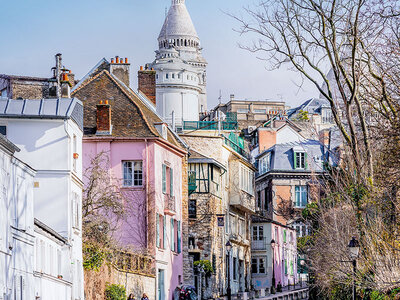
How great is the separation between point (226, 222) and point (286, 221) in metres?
33.8

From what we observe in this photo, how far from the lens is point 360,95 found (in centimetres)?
3219

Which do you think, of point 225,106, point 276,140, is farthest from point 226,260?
point 225,106

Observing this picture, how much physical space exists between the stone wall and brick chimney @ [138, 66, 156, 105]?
15811 mm

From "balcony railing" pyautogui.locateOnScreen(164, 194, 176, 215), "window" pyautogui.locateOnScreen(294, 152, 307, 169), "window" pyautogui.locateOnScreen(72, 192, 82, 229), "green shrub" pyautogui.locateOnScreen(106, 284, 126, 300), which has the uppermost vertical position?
"window" pyautogui.locateOnScreen(294, 152, 307, 169)

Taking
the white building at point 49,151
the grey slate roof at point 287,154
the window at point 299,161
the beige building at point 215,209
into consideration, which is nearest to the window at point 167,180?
the beige building at point 215,209

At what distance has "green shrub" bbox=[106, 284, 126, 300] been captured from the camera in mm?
39812

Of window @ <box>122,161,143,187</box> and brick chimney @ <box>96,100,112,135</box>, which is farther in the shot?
window @ <box>122,161,143,187</box>

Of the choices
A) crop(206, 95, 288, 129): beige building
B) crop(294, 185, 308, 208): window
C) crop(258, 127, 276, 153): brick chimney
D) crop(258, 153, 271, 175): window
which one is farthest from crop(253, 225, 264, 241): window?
crop(206, 95, 288, 129): beige building

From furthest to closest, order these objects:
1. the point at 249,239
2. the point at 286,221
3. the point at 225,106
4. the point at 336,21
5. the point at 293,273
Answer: the point at 225,106 < the point at 286,221 < the point at 293,273 < the point at 249,239 < the point at 336,21

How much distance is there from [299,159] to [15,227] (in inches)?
2939

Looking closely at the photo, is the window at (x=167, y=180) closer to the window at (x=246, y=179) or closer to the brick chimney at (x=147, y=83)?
the brick chimney at (x=147, y=83)

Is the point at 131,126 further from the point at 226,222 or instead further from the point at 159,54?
the point at 159,54

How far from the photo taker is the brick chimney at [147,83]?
5925cm

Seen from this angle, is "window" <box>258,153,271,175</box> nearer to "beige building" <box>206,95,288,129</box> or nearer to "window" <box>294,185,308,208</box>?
"window" <box>294,185,308,208</box>
